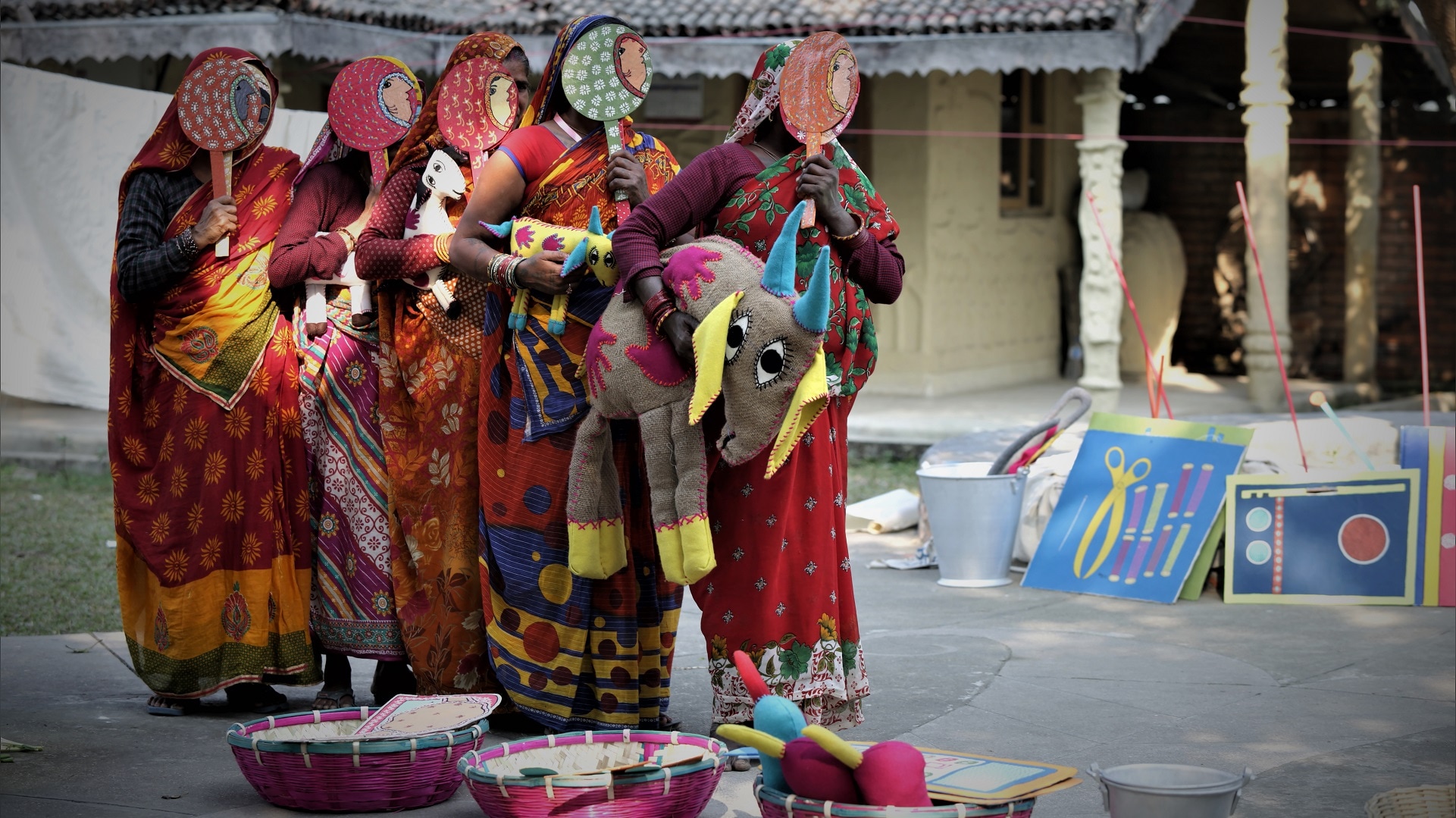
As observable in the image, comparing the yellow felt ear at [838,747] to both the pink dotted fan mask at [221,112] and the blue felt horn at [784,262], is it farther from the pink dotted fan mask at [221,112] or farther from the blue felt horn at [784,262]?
the pink dotted fan mask at [221,112]

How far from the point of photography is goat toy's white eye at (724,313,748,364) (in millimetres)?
3752

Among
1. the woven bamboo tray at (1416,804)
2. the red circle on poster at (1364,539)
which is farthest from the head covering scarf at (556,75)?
the red circle on poster at (1364,539)

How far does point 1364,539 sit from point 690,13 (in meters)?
7.44

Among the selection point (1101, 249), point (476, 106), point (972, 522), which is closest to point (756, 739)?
point (476, 106)

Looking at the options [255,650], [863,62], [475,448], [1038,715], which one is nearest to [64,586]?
[255,650]

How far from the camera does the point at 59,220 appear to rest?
1102 centimetres

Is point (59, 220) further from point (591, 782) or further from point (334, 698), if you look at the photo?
point (591, 782)

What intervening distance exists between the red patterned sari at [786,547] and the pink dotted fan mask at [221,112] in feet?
4.91

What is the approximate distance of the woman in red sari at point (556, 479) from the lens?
4191 mm

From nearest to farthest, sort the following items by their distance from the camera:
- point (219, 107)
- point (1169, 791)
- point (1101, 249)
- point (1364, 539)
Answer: point (1169, 791)
point (219, 107)
point (1364, 539)
point (1101, 249)

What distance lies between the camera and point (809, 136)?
→ 155 inches

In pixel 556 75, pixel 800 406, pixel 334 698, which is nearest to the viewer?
pixel 800 406

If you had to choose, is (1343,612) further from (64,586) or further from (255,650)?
(64,586)

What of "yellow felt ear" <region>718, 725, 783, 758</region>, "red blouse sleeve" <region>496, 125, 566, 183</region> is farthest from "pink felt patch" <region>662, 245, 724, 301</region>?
"yellow felt ear" <region>718, 725, 783, 758</region>
